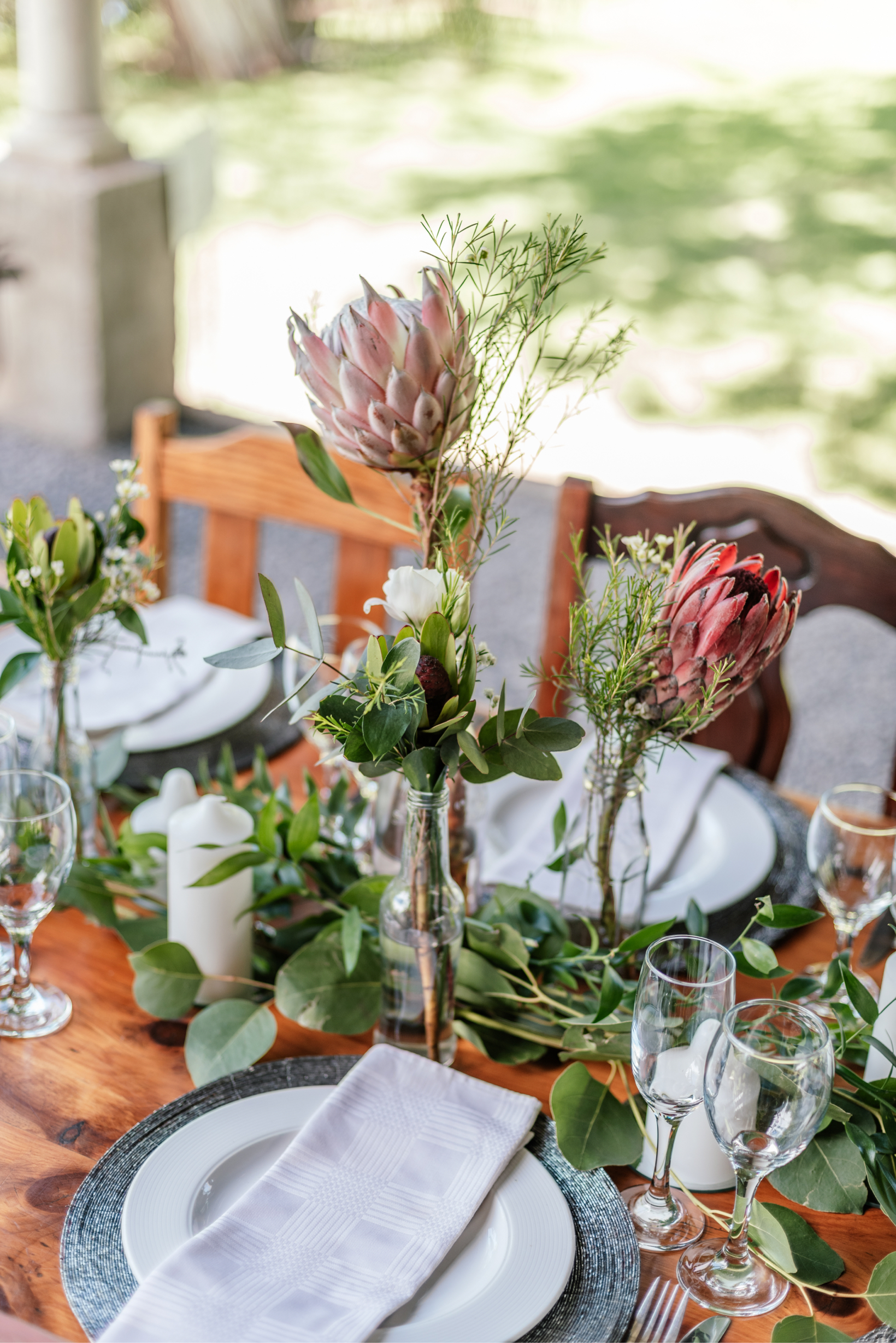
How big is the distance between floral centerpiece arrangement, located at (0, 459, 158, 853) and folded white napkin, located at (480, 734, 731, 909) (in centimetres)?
34

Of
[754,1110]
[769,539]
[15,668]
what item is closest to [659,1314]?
[754,1110]

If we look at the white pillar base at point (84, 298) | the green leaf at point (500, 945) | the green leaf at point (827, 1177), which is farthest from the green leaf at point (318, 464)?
the white pillar base at point (84, 298)

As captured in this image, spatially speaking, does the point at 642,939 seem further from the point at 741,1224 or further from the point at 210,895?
the point at 210,895

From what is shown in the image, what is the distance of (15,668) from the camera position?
3.62 ft

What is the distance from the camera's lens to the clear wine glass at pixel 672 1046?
30.8 inches

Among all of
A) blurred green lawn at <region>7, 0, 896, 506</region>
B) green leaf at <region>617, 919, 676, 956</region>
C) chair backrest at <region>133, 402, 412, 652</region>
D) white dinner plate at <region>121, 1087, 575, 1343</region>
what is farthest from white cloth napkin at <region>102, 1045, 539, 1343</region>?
blurred green lawn at <region>7, 0, 896, 506</region>

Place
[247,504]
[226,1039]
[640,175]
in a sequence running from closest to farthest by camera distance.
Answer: [226,1039] < [247,504] < [640,175]

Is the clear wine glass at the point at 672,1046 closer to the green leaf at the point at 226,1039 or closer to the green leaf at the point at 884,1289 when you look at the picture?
the green leaf at the point at 884,1289

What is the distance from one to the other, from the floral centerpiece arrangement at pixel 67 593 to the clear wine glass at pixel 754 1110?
58 cm

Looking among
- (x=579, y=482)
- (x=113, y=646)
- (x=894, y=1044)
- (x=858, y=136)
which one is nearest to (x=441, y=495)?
(x=113, y=646)

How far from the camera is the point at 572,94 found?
7.34 metres

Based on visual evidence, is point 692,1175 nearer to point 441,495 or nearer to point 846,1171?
point 846,1171

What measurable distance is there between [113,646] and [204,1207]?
1.49 ft

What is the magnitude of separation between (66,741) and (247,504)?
2.08 feet
